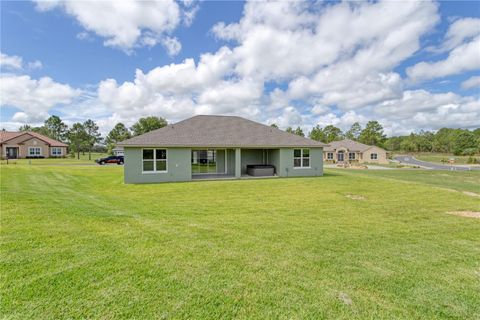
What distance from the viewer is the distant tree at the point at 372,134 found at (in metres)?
65.9

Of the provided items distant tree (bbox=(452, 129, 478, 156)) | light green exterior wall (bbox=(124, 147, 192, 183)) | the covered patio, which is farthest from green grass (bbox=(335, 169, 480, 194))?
distant tree (bbox=(452, 129, 478, 156))

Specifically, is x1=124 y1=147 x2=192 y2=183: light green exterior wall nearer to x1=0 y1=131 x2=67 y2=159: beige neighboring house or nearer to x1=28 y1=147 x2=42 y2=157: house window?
x1=0 y1=131 x2=67 y2=159: beige neighboring house

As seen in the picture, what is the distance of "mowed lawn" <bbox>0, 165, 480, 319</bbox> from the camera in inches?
115

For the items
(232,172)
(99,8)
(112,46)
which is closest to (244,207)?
(232,172)

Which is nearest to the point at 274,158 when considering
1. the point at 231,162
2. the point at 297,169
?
the point at 297,169

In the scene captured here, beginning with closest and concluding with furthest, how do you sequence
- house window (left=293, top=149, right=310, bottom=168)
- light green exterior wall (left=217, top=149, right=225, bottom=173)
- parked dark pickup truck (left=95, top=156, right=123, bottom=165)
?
1. house window (left=293, top=149, right=310, bottom=168)
2. light green exterior wall (left=217, top=149, right=225, bottom=173)
3. parked dark pickup truck (left=95, top=156, right=123, bottom=165)

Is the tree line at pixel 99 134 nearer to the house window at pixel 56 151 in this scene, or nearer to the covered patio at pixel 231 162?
the house window at pixel 56 151

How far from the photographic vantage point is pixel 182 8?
13422 millimetres

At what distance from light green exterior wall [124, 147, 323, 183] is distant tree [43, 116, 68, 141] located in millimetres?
64043

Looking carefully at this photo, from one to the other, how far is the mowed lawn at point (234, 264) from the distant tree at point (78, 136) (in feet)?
183

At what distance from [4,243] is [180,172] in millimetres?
11585

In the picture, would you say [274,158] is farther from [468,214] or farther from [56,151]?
[56,151]

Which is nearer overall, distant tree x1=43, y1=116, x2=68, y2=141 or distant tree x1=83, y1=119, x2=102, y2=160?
distant tree x1=83, y1=119, x2=102, y2=160

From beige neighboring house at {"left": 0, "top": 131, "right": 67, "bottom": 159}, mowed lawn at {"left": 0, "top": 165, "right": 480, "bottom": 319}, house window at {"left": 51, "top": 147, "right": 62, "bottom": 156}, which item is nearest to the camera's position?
mowed lawn at {"left": 0, "top": 165, "right": 480, "bottom": 319}
